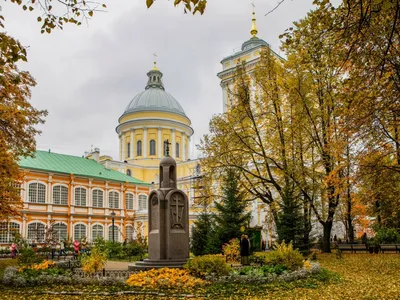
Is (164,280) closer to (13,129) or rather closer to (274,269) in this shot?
(274,269)

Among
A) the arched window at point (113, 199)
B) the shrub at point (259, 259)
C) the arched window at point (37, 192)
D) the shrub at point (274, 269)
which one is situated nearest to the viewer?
the shrub at point (274, 269)

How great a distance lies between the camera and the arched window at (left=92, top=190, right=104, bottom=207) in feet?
154

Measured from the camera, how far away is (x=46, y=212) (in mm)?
42094

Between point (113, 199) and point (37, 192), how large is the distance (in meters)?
9.47

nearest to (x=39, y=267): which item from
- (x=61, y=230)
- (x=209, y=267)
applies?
(x=209, y=267)

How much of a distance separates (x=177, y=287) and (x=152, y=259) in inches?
165

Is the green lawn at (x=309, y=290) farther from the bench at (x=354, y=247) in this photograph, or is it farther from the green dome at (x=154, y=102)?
the green dome at (x=154, y=102)

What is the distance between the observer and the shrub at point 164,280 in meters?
11.1

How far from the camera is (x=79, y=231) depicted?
4475 centimetres

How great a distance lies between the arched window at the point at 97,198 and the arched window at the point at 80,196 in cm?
124

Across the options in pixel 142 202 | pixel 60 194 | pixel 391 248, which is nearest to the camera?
pixel 391 248

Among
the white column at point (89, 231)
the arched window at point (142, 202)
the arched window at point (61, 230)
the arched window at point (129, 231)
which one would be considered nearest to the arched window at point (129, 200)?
the arched window at point (142, 202)

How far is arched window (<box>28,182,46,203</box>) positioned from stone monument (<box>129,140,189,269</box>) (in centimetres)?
2942

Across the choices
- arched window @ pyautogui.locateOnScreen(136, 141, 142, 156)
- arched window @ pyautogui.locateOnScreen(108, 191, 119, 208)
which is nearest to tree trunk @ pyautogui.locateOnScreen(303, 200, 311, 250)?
arched window @ pyautogui.locateOnScreen(108, 191, 119, 208)
